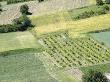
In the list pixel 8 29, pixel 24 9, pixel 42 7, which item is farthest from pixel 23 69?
pixel 42 7

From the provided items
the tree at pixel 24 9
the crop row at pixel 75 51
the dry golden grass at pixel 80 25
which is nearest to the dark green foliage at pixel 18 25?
the dry golden grass at pixel 80 25

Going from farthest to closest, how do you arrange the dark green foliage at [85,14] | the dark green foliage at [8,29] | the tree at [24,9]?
the tree at [24,9] → the dark green foliage at [85,14] → the dark green foliage at [8,29]

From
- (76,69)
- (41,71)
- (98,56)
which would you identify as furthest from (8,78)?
(98,56)

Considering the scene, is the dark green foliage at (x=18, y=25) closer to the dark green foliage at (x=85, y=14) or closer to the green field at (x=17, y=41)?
the green field at (x=17, y=41)

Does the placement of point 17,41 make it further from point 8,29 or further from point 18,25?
point 18,25

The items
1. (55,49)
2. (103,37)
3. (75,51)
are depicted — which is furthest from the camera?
(103,37)

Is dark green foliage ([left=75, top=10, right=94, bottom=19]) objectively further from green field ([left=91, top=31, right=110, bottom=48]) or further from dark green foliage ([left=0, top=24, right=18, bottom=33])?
dark green foliage ([left=0, top=24, right=18, bottom=33])
